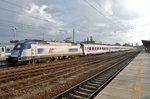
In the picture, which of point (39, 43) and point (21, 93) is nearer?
point (21, 93)

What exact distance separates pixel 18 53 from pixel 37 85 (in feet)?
39.7

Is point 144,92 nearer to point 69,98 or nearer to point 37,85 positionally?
point 69,98

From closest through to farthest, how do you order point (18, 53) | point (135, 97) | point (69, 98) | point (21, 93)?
1. point (135, 97)
2. point (69, 98)
3. point (21, 93)
4. point (18, 53)

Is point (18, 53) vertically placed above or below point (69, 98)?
above

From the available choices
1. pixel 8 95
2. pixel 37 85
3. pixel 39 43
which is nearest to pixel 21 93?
pixel 8 95

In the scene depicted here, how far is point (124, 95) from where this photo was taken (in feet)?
31.6

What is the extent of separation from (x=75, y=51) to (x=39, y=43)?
14579 mm

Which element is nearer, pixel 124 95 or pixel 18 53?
pixel 124 95

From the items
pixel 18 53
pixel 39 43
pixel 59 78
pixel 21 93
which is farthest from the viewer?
pixel 39 43

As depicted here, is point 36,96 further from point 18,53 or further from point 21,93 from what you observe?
point 18,53

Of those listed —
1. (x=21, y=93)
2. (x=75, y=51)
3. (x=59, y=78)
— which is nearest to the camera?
(x=21, y=93)

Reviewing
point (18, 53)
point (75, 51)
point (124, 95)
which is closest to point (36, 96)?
point (124, 95)

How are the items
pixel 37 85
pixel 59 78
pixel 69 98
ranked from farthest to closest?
1. pixel 59 78
2. pixel 37 85
3. pixel 69 98

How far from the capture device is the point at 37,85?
1265 cm
